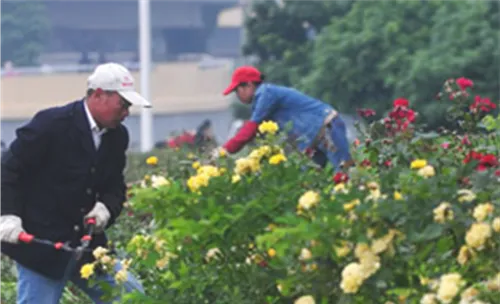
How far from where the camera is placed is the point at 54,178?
6.56 m

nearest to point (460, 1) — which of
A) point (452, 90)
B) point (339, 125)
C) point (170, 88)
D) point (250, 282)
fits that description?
point (339, 125)

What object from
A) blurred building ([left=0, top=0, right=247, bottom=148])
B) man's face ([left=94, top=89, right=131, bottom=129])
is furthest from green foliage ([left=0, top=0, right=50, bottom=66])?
man's face ([left=94, top=89, right=131, bottom=129])

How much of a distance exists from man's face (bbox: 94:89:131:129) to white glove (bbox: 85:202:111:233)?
353 mm

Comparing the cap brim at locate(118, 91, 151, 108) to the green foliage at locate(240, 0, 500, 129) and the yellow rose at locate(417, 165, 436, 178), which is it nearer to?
the yellow rose at locate(417, 165, 436, 178)

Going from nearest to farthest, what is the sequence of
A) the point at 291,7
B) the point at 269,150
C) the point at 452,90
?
the point at 269,150, the point at 452,90, the point at 291,7

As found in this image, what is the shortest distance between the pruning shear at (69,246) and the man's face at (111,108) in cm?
42

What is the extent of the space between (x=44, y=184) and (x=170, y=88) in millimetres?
56150

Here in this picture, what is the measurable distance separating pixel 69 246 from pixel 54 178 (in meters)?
0.29

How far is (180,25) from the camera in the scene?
71750 mm

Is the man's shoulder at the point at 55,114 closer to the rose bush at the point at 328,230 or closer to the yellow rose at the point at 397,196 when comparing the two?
the rose bush at the point at 328,230

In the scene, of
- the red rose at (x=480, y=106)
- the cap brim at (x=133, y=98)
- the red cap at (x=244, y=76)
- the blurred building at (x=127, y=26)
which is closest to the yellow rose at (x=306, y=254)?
the cap brim at (x=133, y=98)

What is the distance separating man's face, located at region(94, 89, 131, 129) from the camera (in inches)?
253

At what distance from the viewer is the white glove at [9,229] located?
6.23 meters

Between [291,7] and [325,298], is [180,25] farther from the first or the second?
[325,298]
